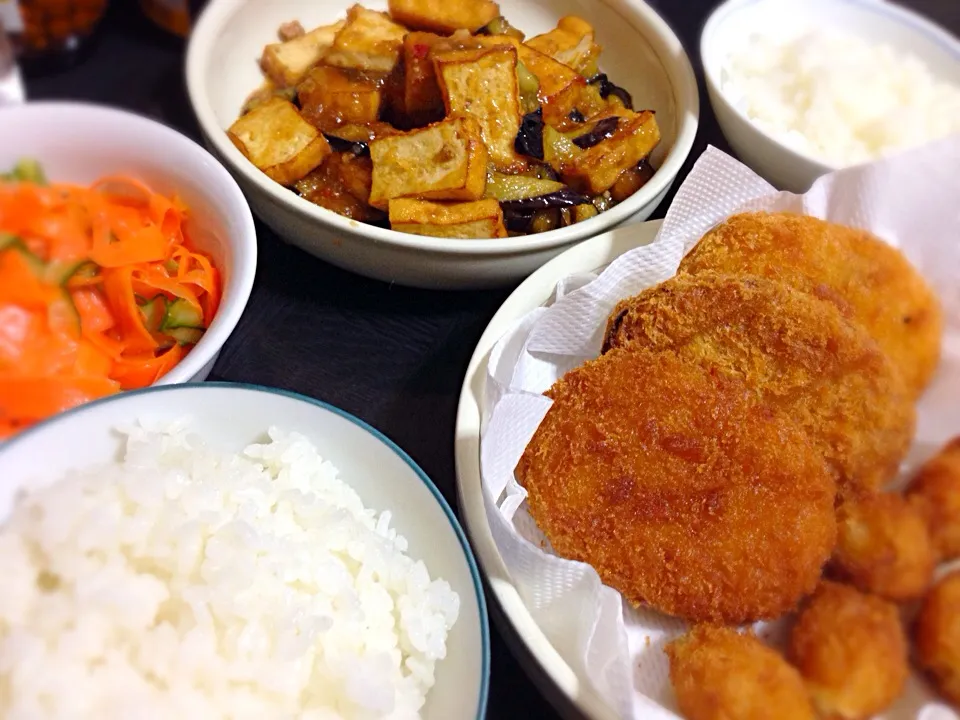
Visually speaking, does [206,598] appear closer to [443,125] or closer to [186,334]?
[186,334]

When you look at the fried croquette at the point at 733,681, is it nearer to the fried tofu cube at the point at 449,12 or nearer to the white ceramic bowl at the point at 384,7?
the white ceramic bowl at the point at 384,7

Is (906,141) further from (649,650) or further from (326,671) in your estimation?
Result: (326,671)

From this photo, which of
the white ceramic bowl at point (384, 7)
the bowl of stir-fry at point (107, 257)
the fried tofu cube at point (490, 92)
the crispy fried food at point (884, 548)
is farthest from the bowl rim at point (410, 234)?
the crispy fried food at point (884, 548)

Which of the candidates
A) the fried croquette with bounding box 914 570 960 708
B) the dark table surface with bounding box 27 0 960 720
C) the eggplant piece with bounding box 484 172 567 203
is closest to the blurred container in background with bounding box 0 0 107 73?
the dark table surface with bounding box 27 0 960 720

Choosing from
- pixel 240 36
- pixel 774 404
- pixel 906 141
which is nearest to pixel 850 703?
pixel 774 404

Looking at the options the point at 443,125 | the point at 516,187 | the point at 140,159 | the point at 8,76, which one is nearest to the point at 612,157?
the point at 516,187

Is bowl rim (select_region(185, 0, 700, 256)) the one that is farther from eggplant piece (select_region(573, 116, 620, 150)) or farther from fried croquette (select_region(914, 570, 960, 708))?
fried croquette (select_region(914, 570, 960, 708))
